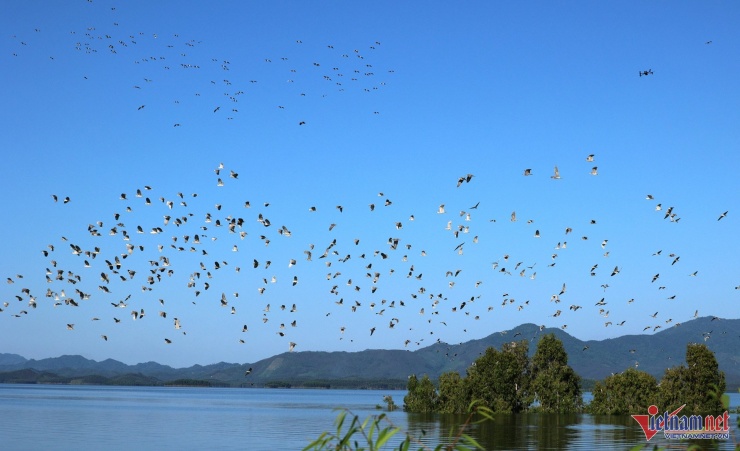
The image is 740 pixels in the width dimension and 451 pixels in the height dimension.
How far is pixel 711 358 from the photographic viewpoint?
184125 millimetres

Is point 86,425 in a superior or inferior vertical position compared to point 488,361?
inferior

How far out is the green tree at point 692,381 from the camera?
17950 cm

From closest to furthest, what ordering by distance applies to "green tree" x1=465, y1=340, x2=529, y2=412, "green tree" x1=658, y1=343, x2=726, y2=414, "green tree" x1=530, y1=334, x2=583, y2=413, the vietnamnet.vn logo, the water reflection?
1. the water reflection
2. the vietnamnet.vn logo
3. "green tree" x1=658, y1=343, x2=726, y2=414
4. "green tree" x1=465, y1=340, x2=529, y2=412
5. "green tree" x1=530, y1=334, x2=583, y2=413

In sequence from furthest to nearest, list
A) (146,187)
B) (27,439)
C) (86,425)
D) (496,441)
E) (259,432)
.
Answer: (86,425)
(259,432)
(27,439)
(496,441)
(146,187)

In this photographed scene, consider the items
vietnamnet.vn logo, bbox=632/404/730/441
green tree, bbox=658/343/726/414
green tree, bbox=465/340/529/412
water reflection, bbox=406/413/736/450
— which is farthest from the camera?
green tree, bbox=465/340/529/412

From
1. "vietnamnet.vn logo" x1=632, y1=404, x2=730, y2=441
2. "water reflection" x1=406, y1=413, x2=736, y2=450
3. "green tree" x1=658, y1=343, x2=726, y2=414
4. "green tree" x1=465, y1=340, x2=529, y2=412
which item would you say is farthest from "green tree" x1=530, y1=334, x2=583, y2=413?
"water reflection" x1=406, y1=413, x2=736, y2=450

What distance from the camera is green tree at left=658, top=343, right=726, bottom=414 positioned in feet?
589

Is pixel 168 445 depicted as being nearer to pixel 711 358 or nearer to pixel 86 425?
pixel 86 425

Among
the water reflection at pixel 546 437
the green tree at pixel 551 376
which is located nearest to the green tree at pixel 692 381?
the green tree at pixel 551 376

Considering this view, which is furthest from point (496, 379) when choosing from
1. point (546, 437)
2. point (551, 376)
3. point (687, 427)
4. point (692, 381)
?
point (546, 437)

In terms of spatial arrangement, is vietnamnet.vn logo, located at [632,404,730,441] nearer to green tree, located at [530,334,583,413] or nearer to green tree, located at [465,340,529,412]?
green tree, located at [530,334,583,413]

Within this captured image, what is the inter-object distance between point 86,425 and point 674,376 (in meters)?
117

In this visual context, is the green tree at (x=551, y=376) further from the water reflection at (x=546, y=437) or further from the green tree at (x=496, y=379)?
the water reflection at (x=546, y=437)

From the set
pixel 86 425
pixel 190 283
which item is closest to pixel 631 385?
pixel 86 425
